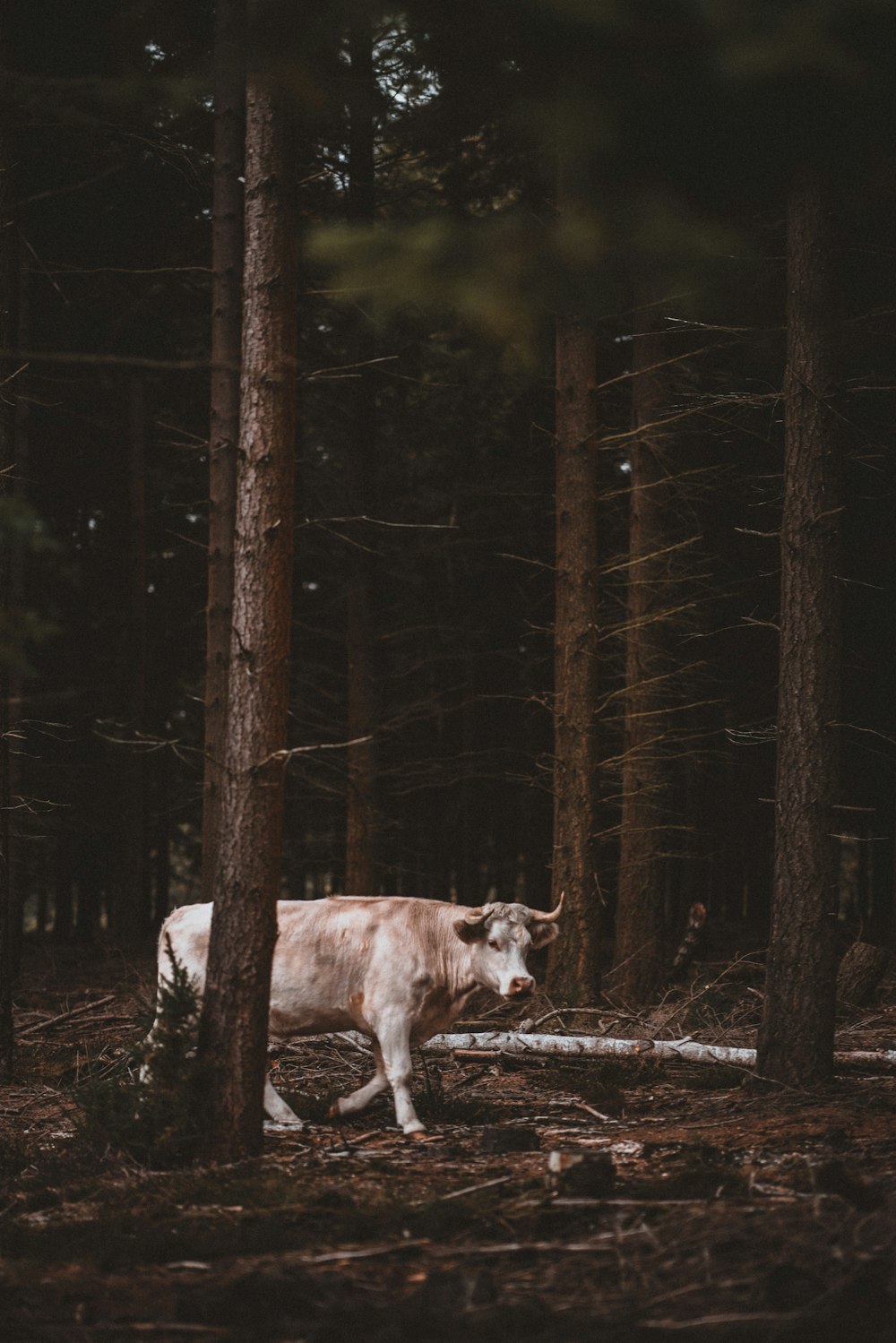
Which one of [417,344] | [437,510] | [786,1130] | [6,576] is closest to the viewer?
[786,1130]

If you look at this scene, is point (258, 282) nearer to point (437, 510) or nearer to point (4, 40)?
point (4, 40)

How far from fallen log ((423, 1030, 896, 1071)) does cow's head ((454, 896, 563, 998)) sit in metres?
1.71

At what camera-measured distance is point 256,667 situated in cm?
809

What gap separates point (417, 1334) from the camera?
14.6 ft

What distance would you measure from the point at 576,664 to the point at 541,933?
4.68m

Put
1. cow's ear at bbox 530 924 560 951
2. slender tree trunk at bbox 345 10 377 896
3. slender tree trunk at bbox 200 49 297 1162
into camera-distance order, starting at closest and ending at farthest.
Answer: slender tree trunk at bbox 200 49 297 1162
cow's ear at bbox 530 924 560 951
slender tree trunk at bbox 345 10 377 896

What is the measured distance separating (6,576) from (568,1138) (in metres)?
7.25

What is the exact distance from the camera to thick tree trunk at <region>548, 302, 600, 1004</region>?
14.1 meters

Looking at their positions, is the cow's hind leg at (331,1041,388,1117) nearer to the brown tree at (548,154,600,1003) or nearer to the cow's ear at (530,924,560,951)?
the cow's ear at (530,924,560,951)

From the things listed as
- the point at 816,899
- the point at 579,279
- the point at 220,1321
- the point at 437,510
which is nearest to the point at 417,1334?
the point at 220,1321

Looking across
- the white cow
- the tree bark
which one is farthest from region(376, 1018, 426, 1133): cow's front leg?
the tree bark

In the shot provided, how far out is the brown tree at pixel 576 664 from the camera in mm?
14062

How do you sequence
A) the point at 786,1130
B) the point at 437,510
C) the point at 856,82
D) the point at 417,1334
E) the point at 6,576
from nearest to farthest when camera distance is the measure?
the point at 856,82 → the point at 417,1334 → the point at 786,1130 → the point at 6,576 → the point at 437,510

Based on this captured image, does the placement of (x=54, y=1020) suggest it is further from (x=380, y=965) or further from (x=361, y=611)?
(x=361, y=611)
